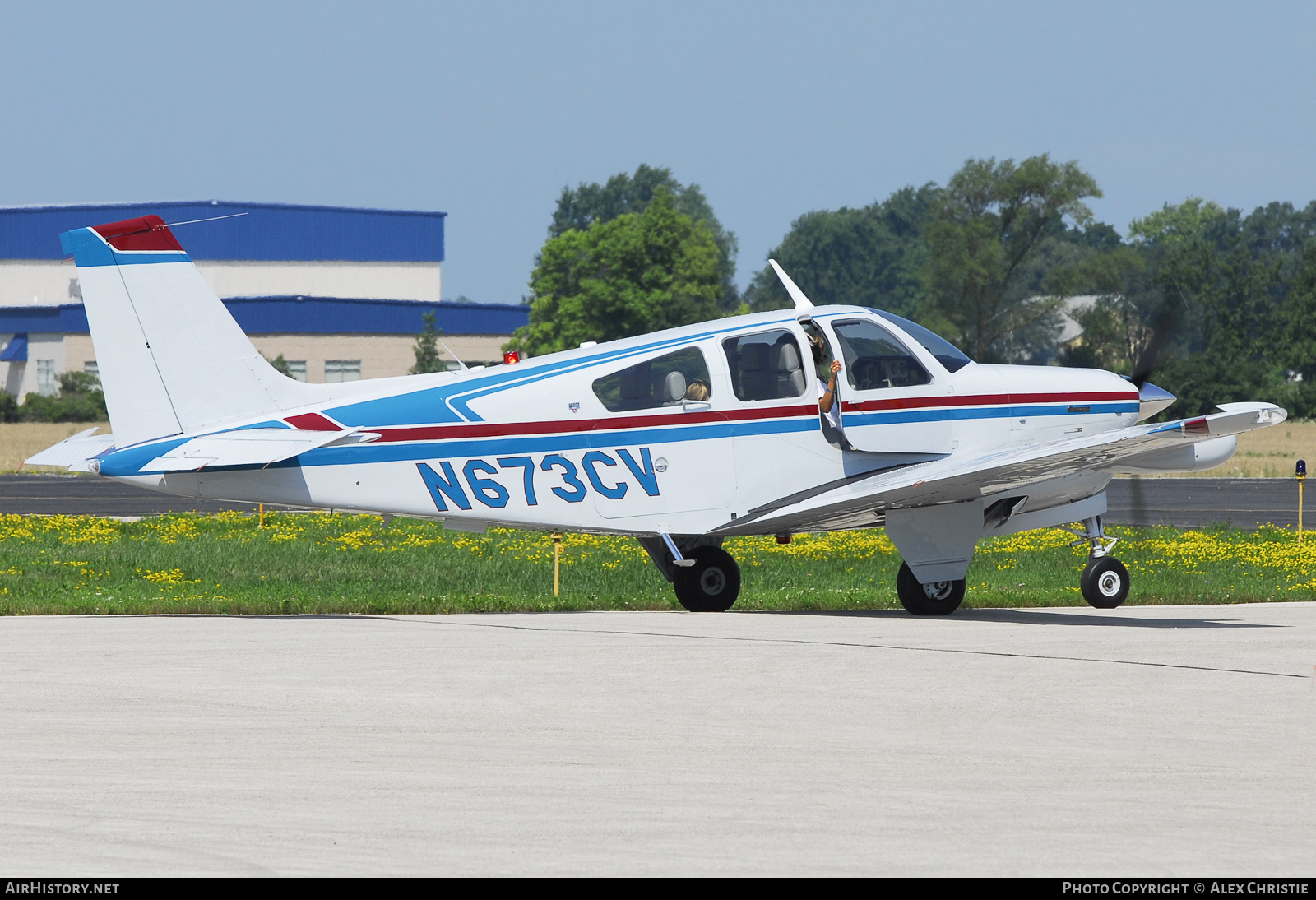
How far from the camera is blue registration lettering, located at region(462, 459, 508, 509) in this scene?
44.4ft

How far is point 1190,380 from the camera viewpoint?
5681 cm

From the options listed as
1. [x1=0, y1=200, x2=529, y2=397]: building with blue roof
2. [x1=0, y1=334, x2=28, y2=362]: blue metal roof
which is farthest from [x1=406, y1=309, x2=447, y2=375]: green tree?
[x1=0, y1=334, x2=28, y2=362]: blue metal roof

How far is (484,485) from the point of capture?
13.6 metres

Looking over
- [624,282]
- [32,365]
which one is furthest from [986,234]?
[32,365]

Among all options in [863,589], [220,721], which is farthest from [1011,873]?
[863,589]

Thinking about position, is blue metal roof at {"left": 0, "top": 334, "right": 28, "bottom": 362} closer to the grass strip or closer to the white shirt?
the grass strip

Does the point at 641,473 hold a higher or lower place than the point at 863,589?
higher

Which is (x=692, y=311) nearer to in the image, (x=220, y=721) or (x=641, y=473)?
(x=641, y=473)

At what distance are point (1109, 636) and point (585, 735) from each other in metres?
6.02

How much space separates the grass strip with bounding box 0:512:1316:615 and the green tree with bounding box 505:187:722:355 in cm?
5874

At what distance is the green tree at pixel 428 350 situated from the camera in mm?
81713

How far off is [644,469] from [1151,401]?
4.93 meters

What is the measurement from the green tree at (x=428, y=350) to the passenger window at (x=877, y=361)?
65.6 meters

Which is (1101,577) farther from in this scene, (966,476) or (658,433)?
(658,433)
